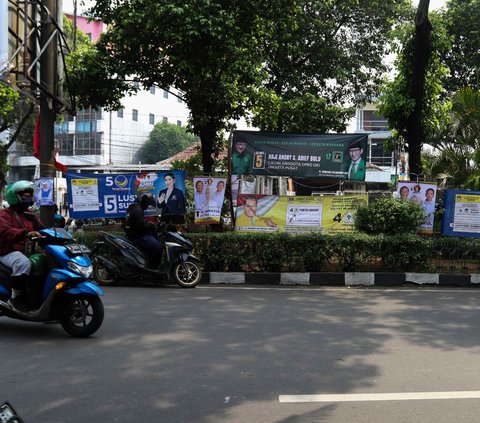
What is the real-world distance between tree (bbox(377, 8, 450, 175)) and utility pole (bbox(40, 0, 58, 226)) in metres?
7.28

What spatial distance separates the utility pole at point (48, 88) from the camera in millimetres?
9867

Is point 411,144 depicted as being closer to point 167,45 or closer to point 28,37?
point 167,45

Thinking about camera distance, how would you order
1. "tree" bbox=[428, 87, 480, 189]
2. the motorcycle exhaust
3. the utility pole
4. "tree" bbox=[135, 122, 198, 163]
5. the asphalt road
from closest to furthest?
the asphalt road → the motorcycle exhaust → the utility pole → "tree" bbox=[428, 87, 480, 189] → "tree" bbox=[135, 122, 198, 163]

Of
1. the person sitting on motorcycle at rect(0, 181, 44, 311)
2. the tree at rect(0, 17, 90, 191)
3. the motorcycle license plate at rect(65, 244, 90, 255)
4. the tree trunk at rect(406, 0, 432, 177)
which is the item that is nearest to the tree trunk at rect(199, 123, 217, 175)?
the tree trunk at rect(406, 0, 432, 177)

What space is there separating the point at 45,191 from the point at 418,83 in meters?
8.37

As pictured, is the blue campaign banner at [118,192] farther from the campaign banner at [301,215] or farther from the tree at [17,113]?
the tree at [17,113]

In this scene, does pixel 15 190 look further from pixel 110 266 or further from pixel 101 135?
pixel 101 135

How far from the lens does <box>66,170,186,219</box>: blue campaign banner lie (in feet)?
35.1

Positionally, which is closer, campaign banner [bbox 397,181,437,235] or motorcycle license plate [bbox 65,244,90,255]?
motorcycle license plate [bbox 65,244,90,255]

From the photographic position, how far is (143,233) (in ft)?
28.3

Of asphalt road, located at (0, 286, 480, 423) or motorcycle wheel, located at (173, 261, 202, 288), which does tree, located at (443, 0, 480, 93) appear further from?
asphalt road, located at (0, 286, 480, 423)

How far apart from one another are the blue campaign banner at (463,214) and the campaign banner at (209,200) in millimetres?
4522

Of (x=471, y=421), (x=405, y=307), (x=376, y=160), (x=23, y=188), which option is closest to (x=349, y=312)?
(x=405, y=307)

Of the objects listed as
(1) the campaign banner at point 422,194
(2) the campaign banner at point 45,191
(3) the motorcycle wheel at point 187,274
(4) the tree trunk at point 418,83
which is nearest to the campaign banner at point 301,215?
(1) the campaign banner at point 422,194
